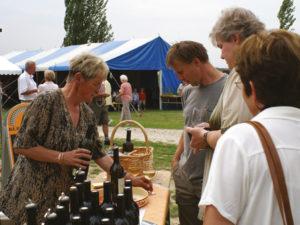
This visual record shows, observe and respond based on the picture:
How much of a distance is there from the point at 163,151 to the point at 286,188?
7.25 m

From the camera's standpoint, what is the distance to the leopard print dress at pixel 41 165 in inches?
92.3

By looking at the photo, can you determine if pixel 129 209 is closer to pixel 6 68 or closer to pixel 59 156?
pixel 59 156

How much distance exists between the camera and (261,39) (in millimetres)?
1229

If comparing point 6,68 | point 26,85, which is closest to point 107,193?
point 26,85

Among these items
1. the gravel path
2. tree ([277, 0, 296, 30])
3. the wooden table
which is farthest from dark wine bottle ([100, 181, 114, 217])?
tree ([277, 0, 296, 30])

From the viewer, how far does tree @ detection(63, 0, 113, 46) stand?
33.4 meters

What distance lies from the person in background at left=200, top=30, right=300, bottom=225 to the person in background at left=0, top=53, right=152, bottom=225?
127 cm

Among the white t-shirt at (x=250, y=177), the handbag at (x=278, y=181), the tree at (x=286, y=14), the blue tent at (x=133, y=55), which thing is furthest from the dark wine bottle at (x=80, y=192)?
the tree at (x=286, y=14)

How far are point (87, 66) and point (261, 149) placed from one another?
147cm

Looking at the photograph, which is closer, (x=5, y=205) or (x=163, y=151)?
(x=5, y=205)

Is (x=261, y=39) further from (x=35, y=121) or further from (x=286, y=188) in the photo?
(x=35, y=121)

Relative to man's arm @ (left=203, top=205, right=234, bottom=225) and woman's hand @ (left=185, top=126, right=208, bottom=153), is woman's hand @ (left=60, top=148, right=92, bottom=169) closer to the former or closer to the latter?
woman's hand @ (left=185, top=126, right=208, bottom=153)

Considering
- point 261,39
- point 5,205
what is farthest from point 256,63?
point 5,205

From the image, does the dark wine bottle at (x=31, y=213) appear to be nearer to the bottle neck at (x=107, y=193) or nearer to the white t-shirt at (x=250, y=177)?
the bottle neck at (x=107, y=193)
